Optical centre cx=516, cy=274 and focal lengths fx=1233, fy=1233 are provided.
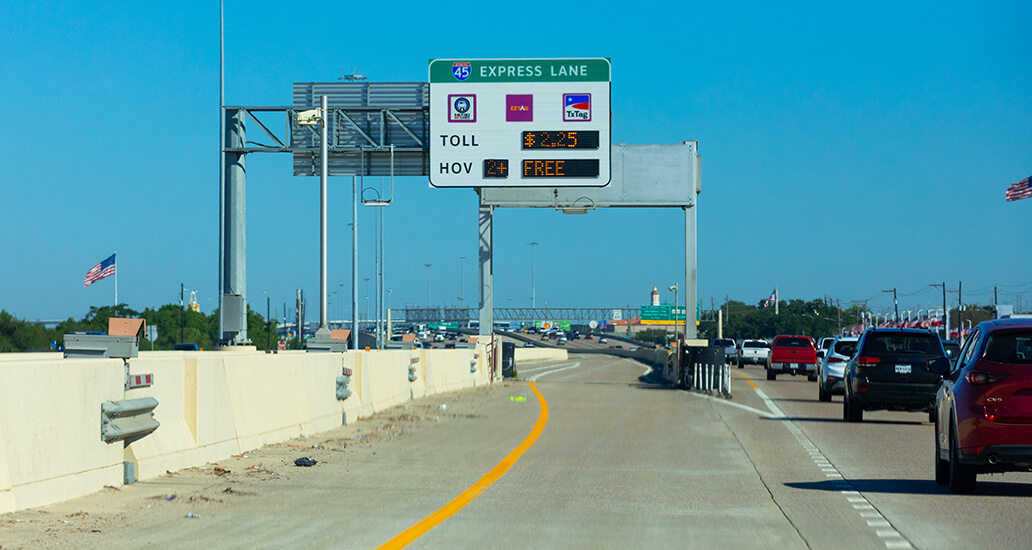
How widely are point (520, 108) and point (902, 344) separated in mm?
15964

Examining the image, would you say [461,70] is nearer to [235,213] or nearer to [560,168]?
[560,168]

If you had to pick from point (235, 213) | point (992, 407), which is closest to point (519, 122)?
point (235, 213)

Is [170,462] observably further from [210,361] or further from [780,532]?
[780,532]

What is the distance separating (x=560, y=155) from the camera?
35.4m

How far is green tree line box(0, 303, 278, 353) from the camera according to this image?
9550 centimetres

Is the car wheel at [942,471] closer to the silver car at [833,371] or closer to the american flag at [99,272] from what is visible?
the silver car at [833,371]

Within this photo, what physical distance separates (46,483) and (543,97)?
1101 inches

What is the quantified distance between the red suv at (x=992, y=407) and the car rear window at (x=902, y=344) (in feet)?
36.2

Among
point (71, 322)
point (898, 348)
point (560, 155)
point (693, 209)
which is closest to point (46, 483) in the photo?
point (898, 348)

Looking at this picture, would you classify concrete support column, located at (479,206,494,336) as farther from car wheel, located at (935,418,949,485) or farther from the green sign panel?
the green sign panel

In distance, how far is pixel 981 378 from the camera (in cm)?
1114

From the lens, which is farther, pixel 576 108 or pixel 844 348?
pixel 576 108

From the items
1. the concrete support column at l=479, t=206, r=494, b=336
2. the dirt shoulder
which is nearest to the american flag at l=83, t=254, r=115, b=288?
the concrete support column at l=479, t=206, r=494, b=336

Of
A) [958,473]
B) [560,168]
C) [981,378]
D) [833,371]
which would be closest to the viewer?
[981,378]
